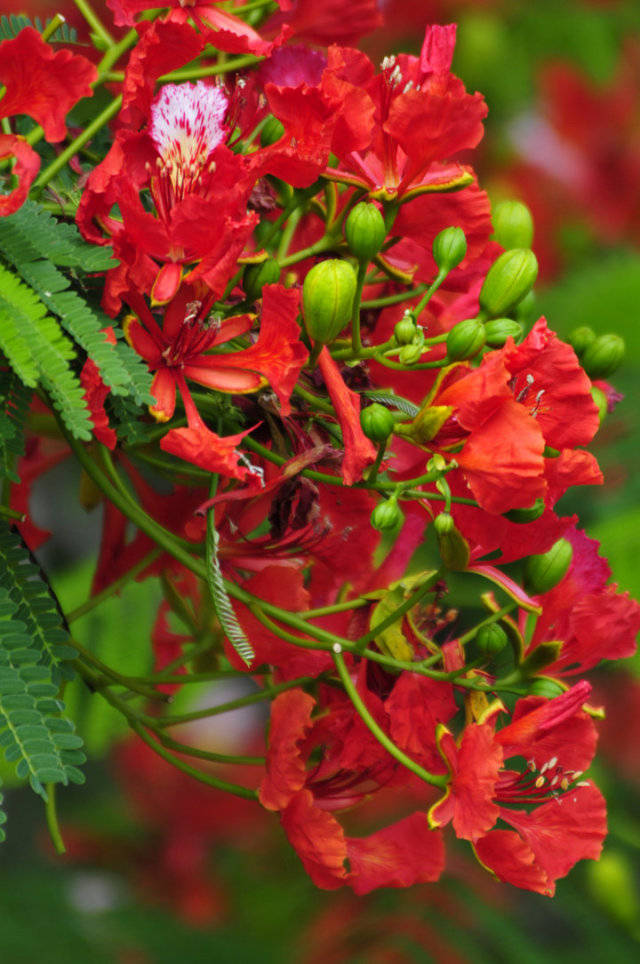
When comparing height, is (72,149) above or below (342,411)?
above

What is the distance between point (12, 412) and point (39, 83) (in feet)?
0.56

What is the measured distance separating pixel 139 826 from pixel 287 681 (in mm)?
1358

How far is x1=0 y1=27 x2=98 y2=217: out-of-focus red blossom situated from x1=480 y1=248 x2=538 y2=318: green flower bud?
0.79ft

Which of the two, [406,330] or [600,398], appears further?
[600,398]

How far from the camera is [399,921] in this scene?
141cm

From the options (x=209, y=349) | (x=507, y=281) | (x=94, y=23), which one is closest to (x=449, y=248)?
(x=507, y=281)

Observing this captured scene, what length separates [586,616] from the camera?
713mm

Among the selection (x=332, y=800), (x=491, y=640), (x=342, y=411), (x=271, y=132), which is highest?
(x=271, y=132)

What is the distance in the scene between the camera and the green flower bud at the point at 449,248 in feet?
2.14

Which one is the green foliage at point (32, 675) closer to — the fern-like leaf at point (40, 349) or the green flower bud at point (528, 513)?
the fern-like leaf at point (40, 349)

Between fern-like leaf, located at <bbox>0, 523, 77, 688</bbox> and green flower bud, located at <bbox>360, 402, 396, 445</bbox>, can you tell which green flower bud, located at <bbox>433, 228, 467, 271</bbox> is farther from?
fern-like leaf, located at <bbox>0, 523, 77, 688</bbox>

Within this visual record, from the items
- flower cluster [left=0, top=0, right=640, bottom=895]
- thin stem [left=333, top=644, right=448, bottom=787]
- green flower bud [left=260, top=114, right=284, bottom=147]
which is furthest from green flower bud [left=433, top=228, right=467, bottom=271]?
thin stem [left=333, top=644, right=448, bottom=787]

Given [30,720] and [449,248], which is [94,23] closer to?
[449,248]

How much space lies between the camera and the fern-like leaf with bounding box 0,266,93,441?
558mm
